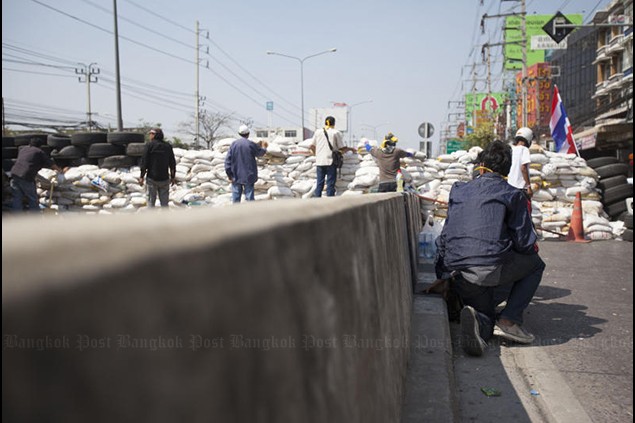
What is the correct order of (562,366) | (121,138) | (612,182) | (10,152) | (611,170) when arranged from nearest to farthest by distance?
(562,366)
(612,182)
(611,170)
(10,152)
(121,138)

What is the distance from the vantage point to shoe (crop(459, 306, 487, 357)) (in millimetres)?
3904

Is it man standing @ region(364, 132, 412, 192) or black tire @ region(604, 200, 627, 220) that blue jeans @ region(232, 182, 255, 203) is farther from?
black tire @ region(604, 200, 627, 220)

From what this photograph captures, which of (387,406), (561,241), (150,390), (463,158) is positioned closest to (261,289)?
(150,390)

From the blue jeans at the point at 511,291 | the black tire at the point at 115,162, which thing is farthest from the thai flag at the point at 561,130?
the black tire at the point at 115,162

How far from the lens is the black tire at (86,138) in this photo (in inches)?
522

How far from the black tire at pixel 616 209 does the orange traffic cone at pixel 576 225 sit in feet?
4.51

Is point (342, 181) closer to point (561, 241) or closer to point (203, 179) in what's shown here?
point (203, 179)

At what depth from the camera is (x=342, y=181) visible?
40.7 ft

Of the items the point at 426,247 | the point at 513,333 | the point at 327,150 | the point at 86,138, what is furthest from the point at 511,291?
the point at 86,138

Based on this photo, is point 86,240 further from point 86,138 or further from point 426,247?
point 86,138

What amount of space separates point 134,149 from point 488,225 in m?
10.8

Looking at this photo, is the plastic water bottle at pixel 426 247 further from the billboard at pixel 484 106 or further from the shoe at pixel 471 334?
the billboard at pixel 484 106

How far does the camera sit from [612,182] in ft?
40.6

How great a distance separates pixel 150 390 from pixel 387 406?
1.58 metres
